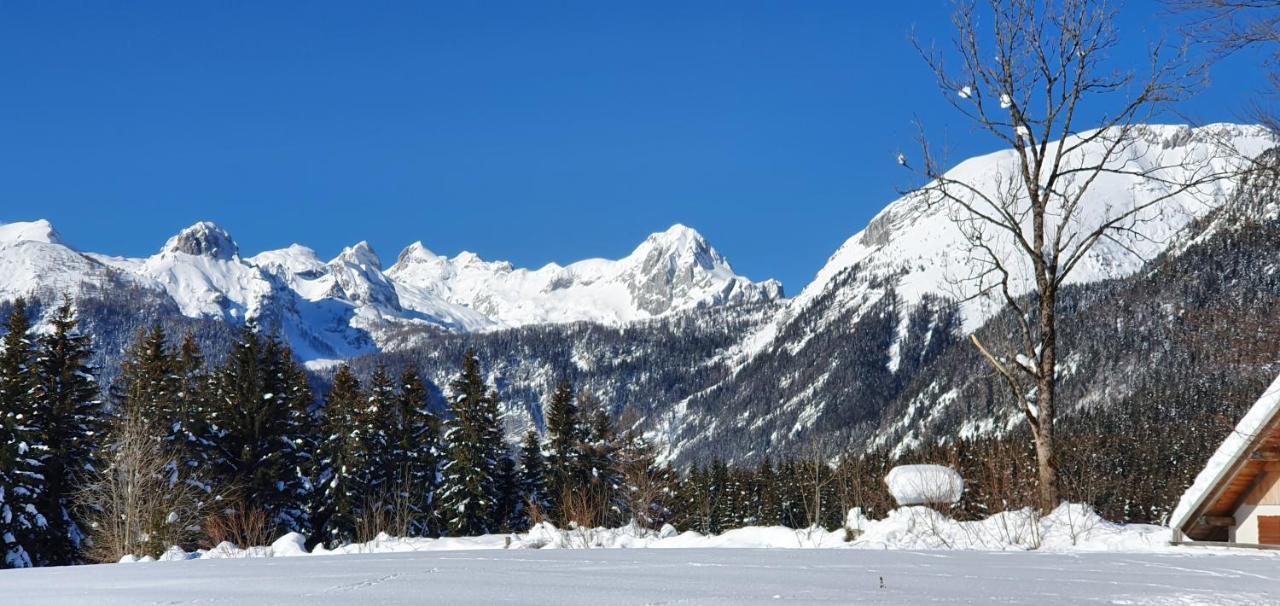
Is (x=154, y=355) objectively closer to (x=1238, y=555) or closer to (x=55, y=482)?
(x=55, y=482)

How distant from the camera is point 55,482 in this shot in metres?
26.5

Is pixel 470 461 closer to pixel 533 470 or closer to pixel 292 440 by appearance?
pixel 533 470

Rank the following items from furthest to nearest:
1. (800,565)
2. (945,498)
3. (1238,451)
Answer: (945,498) → (1238,451) → (800,565)

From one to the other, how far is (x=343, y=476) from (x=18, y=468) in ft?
41.3

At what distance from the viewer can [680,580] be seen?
444 cm

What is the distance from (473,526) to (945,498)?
28.1 meters

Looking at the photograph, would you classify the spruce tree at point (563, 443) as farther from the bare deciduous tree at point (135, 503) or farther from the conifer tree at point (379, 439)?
the bare deciduous tree at point (135, 503)

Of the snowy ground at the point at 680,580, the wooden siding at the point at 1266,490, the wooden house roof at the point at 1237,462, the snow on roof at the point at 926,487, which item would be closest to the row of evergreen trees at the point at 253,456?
the snow on roof at the point at 926,487

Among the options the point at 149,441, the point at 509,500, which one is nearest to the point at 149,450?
the point at 149,441

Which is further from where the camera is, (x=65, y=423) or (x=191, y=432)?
(x=191, y=432)

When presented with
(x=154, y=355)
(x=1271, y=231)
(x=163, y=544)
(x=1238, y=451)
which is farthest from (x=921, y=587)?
(x=154, y=355)

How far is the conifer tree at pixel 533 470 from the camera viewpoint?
42.6 m

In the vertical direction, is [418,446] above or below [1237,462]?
above

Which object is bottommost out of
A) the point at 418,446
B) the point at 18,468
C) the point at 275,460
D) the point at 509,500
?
the point at 509,500
